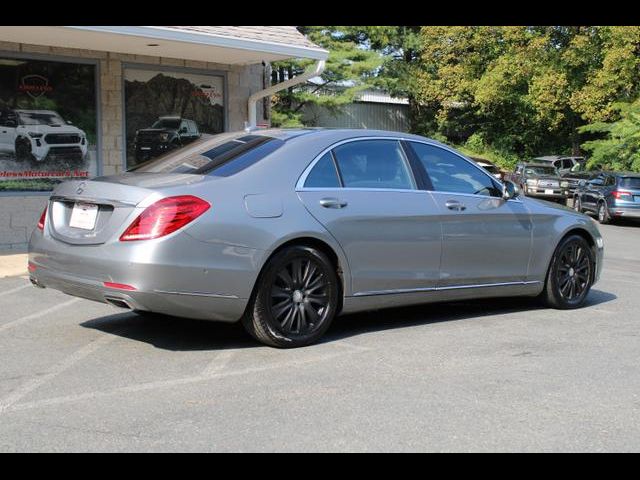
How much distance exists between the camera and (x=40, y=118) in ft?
36.0

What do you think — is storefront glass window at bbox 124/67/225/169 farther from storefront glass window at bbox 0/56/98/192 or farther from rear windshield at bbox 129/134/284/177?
rear windshield at bbox 129/134/284/177

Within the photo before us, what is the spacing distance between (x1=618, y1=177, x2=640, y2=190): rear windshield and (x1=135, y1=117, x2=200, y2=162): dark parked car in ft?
42.4

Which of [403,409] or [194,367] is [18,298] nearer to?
[194,367]

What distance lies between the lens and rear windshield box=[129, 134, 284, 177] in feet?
18.7

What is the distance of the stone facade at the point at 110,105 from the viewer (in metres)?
Answer: 10.6

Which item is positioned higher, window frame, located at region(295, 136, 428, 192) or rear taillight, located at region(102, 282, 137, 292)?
window frame, located at region(295, 136, 428, 192)

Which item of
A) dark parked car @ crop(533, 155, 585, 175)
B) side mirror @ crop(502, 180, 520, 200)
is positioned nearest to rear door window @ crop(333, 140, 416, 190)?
side mirror @ crop(502, 180, 520, 200)

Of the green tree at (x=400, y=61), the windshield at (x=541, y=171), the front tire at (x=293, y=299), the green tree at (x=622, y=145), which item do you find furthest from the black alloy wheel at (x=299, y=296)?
the green tree at (x=400, y=61)

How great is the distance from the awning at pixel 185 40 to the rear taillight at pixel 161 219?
511 cm

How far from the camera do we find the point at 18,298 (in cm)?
755

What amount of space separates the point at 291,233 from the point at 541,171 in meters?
24.2

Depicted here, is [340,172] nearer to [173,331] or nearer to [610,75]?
[173,331]

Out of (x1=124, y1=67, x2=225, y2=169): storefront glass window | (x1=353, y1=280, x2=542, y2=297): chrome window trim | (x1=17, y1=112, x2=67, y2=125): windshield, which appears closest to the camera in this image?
(x1=353, y1=280, x2=542, y2=297): chrome window trim

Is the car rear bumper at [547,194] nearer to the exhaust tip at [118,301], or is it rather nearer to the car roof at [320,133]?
the car roof at [320,133]
